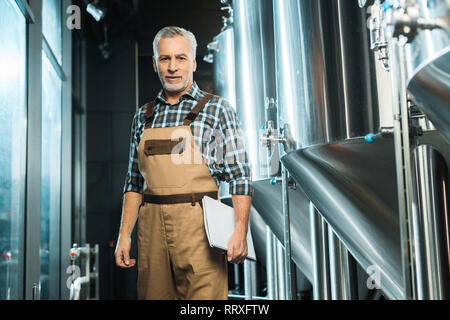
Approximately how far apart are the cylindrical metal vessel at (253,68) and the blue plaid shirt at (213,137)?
0.85 m

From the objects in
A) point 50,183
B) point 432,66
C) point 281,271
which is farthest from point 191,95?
point 50,183

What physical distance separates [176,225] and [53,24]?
224 centimetres

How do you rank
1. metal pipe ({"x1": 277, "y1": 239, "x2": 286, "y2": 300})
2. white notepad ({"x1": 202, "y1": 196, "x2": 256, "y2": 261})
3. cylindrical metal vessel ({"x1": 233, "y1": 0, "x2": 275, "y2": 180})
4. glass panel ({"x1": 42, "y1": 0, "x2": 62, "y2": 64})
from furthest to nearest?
glass panel ({"x1": 42, "y1": 0, "x2": 62, "y2": 64}), metal pipe ({"x1": 277, "y1": 239, "x2": 286, "y2": 300}), cylindrical metal vessel ({"x1": 233, "y1": 0, "x2": 275, "y2": 180}), white notepad ({"x1": 202, "y1": 196, "x2": 256, "y2": 261})

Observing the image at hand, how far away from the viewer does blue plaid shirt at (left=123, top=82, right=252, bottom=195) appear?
1564 millimetres

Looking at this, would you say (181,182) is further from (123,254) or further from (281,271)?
(281,271)

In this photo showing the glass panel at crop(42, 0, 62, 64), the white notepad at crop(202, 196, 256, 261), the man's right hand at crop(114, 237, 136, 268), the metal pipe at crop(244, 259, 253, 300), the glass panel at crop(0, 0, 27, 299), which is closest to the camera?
the white notepad at crop(202, 196, 256, 261)

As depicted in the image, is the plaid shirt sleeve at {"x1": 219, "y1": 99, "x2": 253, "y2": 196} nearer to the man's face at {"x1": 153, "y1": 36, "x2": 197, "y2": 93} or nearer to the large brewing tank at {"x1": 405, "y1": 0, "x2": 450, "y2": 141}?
the man's face at {"x1": 153, "y1": 36, "x2": 197, "y2": 93}

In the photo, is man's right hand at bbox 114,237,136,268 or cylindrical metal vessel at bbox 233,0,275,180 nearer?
man's right hand at bbox 114,237,136,268

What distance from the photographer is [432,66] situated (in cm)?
108

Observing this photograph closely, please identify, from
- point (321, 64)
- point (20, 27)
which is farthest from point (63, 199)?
point (321, 64)

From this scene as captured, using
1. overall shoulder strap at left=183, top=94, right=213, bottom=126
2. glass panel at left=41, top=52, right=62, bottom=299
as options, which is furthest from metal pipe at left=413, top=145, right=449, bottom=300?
glass panel at left=41, top=52, right=62, bottom=299

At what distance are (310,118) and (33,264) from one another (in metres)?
1.37

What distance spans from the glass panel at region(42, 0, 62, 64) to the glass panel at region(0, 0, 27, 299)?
29.1 inches

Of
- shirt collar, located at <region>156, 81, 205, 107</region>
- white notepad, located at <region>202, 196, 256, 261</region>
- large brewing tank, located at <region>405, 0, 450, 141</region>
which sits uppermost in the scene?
shirt collar, located at <region>156, 81, 205, 107</region>
